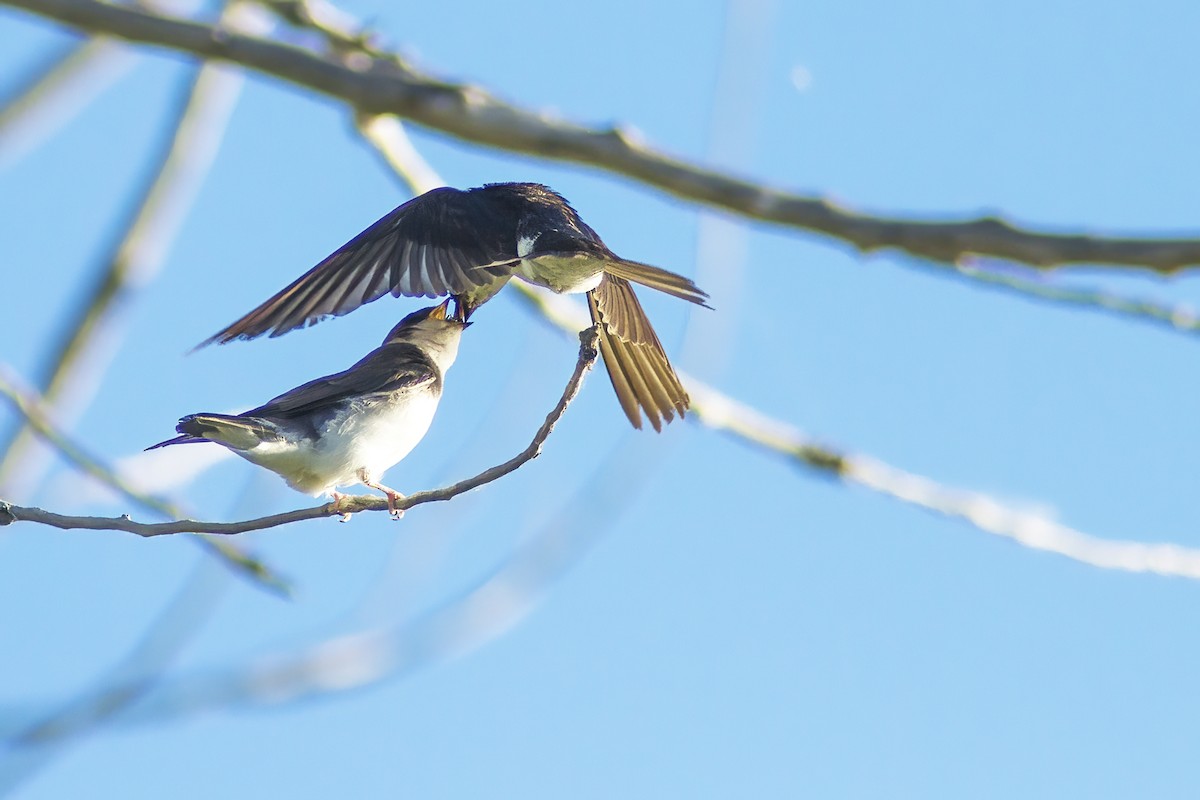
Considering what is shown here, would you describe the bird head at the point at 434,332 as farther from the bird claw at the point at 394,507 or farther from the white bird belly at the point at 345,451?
the bird claw at the point at 394,507

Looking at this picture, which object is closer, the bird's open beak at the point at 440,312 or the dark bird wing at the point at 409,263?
the dark bird wing at the point at 409,263

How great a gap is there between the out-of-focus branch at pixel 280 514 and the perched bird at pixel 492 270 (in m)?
0.72

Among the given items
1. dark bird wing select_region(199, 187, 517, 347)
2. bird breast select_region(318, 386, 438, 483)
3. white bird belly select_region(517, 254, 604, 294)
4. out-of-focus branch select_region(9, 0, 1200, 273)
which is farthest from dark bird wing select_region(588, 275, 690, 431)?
out-of-focus branch select_region(9, 0, 1200, 273)

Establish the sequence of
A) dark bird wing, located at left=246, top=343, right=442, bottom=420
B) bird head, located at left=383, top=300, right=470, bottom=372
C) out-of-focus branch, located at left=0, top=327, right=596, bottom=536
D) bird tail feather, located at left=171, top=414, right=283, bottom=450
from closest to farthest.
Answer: out-of-focus branch, located at left=0, top=327, right=596, bottom=536 < bird tail feather, located at left=171, top=414, right=283, bottom=450 < dark bird wing, located at left=246, top=343, right=442, bottom=420 < bird head, located at left=383, top=300, right=470, bottom=372

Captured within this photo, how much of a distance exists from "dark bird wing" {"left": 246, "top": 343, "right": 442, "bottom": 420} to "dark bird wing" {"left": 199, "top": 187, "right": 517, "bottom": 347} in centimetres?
41

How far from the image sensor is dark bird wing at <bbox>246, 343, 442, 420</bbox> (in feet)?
16.2

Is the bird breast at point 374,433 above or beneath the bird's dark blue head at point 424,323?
beneath

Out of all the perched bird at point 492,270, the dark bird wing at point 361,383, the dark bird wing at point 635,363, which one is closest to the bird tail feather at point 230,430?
the dark bird wing at point 361,383

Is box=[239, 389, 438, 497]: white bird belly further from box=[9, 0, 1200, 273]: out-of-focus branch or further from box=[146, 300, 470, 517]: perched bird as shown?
box=[9, 0, 1200, 273]: out-of-focus branch

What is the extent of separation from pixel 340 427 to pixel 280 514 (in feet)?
6.26

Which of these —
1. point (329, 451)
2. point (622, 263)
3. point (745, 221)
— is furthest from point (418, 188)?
point (745, 221)

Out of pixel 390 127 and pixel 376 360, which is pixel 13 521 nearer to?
pixel 390 127

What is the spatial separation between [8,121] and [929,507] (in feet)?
10.7

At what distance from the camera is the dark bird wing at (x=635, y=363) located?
15.8 ft
